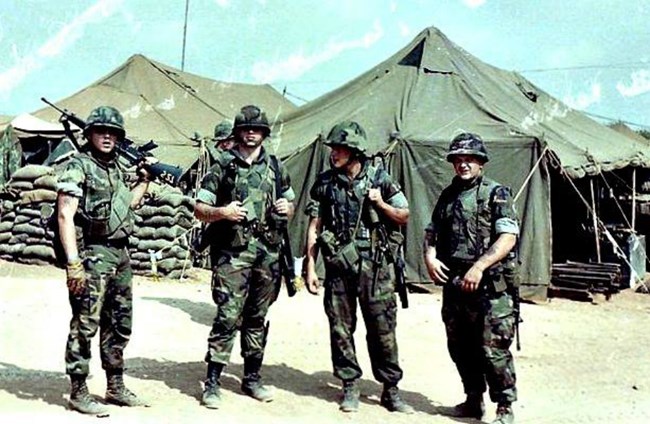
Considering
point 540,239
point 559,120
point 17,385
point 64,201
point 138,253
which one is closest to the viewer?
point 64,201

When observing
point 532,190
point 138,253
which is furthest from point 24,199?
point 532,190

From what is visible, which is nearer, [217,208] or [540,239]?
[217,208]

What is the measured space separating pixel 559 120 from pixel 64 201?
11.3 metres

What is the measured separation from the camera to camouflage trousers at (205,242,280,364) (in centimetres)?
539

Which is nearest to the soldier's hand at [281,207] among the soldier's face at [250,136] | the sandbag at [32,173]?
the soldier's face at [250,136]

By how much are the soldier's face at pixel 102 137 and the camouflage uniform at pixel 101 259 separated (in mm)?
71

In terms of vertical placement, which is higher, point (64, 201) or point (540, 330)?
point (64, 201)

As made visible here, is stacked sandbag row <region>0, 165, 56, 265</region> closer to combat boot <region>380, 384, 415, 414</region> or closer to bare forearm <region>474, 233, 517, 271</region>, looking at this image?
combat boot <region>380, 384, 415, 414</region>

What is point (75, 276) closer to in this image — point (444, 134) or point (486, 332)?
point (486, 332)

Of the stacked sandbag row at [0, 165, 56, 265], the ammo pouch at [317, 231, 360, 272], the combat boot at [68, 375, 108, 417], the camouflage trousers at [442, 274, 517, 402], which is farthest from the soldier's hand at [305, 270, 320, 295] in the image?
the stacked sandbag row at [0, 165, 56, 265]

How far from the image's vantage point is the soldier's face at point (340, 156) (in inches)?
217

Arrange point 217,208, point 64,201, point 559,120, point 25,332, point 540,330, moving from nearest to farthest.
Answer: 1. point 64,201
2. point 217,208
3. point 25,332
4. point 540,330
5. point 559,120

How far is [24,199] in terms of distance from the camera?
12.5 meters

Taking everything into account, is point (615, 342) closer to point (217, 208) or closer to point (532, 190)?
point (532, 190)
